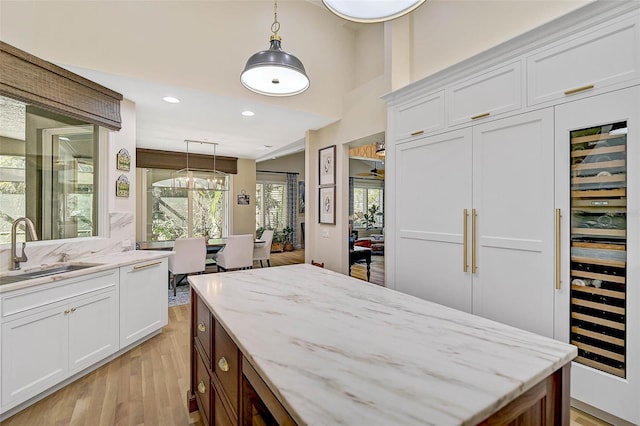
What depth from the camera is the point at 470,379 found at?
79 cm

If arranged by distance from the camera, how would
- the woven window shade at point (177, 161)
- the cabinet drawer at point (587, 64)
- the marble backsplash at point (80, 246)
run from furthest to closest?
the woven window shade at point (177, 161) → the marble backsplash at point (80, 246) → the cabinet drawer at point (587, 64)

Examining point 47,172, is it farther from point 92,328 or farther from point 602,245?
point 602,245

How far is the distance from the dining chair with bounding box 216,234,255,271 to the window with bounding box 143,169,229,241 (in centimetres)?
129

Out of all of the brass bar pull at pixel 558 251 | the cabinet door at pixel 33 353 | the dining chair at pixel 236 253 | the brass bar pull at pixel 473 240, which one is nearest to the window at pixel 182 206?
the dining chair at pixel 236 253

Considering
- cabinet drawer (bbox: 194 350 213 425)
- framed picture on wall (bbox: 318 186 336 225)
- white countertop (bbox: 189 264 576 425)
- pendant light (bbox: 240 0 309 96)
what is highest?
pendant light (bbox: 240 0 309 96)

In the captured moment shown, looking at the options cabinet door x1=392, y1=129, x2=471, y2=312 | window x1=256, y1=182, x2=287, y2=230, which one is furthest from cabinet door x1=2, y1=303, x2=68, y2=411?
window x1=256, y1=182, x2=287, y2=230

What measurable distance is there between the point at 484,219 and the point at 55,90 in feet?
12.0

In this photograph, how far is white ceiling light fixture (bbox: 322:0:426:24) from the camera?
141 centimetres

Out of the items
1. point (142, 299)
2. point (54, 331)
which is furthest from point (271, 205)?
point (54, 331)

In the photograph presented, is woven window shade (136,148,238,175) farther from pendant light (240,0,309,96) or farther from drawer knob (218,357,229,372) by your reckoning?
drawer knob (218,357,229,372)

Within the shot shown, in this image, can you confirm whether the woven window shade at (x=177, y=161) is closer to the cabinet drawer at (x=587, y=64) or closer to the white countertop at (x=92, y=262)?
the white countertop at (x=92, y=262)

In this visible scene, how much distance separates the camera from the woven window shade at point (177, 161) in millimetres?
6352

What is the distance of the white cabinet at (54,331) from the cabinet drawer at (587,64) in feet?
11.7

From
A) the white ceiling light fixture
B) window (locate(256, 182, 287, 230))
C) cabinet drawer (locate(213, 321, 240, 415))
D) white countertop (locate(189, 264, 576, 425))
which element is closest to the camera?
white countertop (locate(189, 264, 576, 425))
